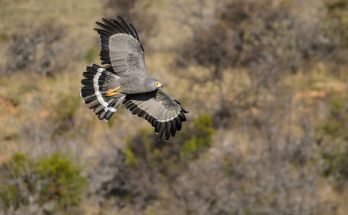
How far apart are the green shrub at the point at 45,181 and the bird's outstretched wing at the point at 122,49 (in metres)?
6.55

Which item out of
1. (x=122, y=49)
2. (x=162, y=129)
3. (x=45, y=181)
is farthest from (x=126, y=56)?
(x=45, y=181)

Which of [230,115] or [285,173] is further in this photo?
[230,115]

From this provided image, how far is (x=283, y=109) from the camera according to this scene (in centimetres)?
2045

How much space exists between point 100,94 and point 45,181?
686 centimetres

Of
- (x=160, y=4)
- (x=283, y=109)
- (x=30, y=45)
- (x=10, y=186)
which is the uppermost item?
(x=160, y=4)

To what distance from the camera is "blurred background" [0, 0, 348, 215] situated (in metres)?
15.9

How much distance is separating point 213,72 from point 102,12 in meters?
7.41

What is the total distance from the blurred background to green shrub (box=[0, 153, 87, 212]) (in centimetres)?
2

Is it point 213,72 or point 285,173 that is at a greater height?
point 213,72

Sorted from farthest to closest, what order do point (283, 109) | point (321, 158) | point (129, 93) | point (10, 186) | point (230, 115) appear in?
point (230, 115) < point (283, 109) < point (321, 158) < point (10, 186) < point (129, 93)

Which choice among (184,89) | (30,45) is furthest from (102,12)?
(184,89)

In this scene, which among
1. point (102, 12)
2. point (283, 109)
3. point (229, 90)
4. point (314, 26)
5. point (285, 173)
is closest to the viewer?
point (285, 173)

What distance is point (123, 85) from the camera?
905 centimetres

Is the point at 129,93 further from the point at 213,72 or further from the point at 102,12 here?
the point at 102,12
